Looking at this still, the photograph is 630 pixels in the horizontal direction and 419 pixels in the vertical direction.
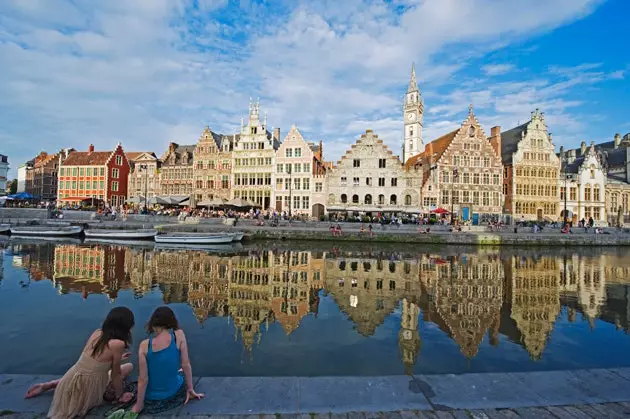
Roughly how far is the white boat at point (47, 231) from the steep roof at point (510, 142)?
56.4 meters

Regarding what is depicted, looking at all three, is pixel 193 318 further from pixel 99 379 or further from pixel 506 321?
pixel 506 321

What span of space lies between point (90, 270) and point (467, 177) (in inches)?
1880

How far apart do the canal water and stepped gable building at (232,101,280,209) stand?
33.9 m

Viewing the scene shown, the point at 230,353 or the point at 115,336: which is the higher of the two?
the point at 115,336

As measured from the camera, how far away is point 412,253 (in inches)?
1143

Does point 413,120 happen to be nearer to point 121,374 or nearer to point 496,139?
point 496,139

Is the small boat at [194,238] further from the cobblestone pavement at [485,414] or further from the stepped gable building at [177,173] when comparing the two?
the stepped gable building at [177,173]

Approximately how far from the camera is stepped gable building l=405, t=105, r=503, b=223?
52188 millimetres

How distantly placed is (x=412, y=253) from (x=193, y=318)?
2126 centimetres

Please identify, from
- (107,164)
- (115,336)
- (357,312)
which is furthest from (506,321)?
(107,164)

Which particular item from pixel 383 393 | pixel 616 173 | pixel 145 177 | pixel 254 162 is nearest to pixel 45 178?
pixel 145 177

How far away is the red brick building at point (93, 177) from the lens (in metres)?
64.9

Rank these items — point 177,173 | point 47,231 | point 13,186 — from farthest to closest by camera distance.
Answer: point 13,186 < point 177,173 < point 47,231

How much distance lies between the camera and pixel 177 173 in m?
62.6
